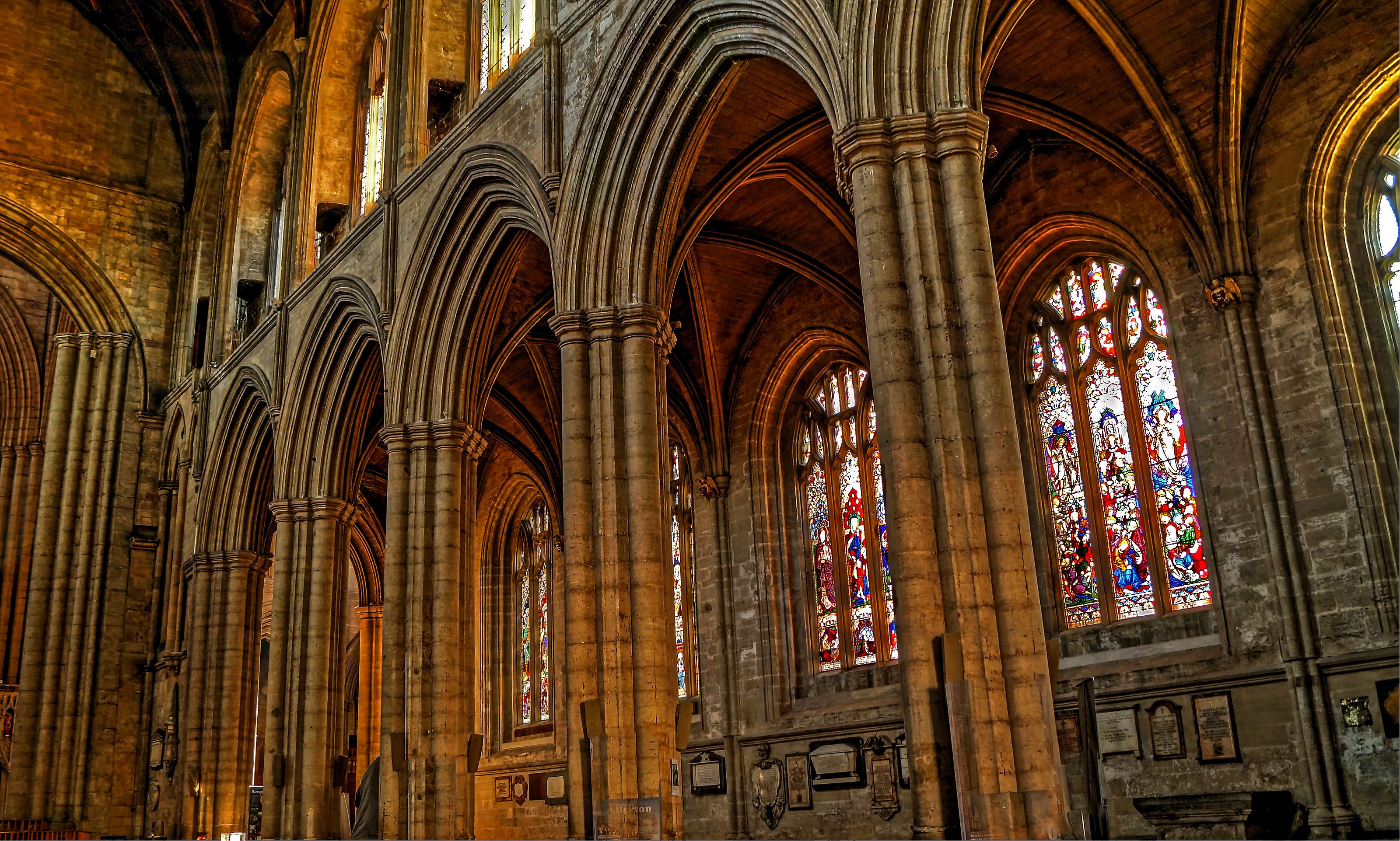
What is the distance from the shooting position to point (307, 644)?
17.1 meters

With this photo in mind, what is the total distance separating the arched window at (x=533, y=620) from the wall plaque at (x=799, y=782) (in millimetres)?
7454

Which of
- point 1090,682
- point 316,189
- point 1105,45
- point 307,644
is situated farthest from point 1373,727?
point 316,189

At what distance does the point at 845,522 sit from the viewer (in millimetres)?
17391

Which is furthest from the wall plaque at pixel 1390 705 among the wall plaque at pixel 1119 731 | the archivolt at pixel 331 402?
the archivolt at pixel 331 402

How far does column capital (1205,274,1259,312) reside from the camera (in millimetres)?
12414

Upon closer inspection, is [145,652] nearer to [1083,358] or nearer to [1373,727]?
[1083,358]

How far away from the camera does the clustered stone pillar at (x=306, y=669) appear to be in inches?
649

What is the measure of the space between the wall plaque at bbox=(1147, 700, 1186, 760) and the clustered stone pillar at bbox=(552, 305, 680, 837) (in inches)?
191

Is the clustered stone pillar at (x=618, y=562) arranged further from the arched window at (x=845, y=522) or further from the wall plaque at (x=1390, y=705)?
the wall plaque at (x=1390, y=705)

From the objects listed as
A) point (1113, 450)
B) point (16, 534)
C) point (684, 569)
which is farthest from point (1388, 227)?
point (16, 534)

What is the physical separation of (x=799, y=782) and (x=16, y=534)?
18.0 m

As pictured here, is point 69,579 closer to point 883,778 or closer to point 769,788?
point 769,788

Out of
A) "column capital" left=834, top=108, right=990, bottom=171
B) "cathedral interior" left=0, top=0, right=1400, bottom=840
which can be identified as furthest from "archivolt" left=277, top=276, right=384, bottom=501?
"column capital" left=834, top=108, right=990, bottom=171

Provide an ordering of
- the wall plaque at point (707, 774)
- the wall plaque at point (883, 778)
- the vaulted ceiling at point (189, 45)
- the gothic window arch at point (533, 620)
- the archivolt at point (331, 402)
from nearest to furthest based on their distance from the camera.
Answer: the wall plaque at point (883, 778)
the wall plaque at point (707, 774)
the archivolt at point (331, 402)
the gothic window arch at point (533, 620)
the vaulted ceiling at point (189, 45)
